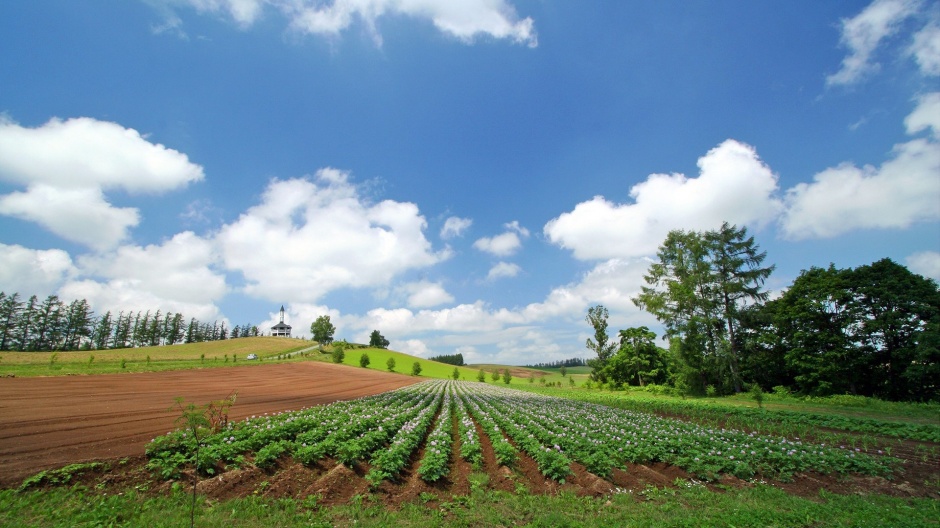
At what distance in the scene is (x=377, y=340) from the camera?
12900cm

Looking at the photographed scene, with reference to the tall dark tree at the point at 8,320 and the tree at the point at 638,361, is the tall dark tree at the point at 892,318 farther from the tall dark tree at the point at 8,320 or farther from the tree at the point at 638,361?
the tall dark tree at the point at 8,320

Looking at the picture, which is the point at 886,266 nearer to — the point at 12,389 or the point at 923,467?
the point at 923,467

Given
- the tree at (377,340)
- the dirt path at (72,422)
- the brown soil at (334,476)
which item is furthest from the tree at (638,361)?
the tree at (377,340)

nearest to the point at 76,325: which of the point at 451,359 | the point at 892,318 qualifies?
the point at 451,359

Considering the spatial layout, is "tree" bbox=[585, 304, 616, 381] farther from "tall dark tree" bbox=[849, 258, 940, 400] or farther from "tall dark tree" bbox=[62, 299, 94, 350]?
"tall dark tree" bbox=[62, 299, 94, 350]

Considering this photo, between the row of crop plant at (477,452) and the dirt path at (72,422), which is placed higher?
the row of crop plant at (477,452)

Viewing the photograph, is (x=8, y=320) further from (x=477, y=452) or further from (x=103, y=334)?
(x=477, y=452)

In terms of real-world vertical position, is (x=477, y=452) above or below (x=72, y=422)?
above

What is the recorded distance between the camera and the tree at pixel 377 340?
127963 millimetres

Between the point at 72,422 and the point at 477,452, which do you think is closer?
the point at 477,452

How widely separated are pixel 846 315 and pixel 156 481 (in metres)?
47.8

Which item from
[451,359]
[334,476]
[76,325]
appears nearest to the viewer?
[334,476]

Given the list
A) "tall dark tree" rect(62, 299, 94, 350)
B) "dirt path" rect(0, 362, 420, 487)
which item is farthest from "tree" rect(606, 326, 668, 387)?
"tall dark tree" rect(62, 299, 94, 350)

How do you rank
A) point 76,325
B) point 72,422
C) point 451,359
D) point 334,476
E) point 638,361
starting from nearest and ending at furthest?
point 334,476 < point 72,422 < point 638,361 < point 76,325 < point 451,359
